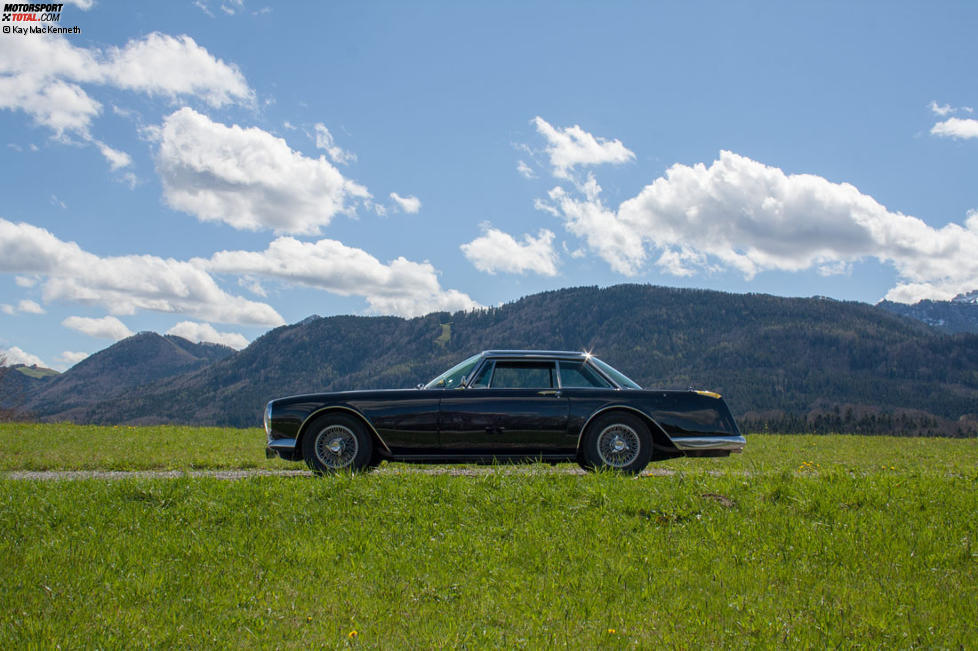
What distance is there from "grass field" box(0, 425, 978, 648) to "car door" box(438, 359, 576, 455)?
0.55m

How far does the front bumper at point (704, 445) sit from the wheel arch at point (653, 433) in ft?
0.30

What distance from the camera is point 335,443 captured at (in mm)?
8773

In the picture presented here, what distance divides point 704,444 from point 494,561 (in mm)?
4295

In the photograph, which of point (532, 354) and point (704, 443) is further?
point (532, 354)

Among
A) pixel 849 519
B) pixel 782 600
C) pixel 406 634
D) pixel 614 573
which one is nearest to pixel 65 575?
pixel 406 634

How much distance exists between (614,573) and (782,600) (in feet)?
3.79

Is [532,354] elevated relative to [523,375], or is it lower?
elevated

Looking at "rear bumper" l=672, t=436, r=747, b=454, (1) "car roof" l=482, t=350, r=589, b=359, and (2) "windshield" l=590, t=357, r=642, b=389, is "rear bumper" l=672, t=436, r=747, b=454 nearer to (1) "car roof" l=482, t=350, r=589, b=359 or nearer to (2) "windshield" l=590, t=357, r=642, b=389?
(2) "windshield" l=590, t=357, r=642, b=389

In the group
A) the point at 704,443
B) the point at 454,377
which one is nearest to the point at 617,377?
the point at 704,443

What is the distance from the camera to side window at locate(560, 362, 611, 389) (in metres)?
8.98

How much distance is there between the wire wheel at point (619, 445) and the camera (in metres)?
8.72

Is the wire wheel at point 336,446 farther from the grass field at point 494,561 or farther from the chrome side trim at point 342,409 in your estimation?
the grass field at point 494,561

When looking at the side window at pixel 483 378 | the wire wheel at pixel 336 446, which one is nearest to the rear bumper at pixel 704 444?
the side window at pixel 483 378

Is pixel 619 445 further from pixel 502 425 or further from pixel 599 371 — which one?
pixel 502 425
